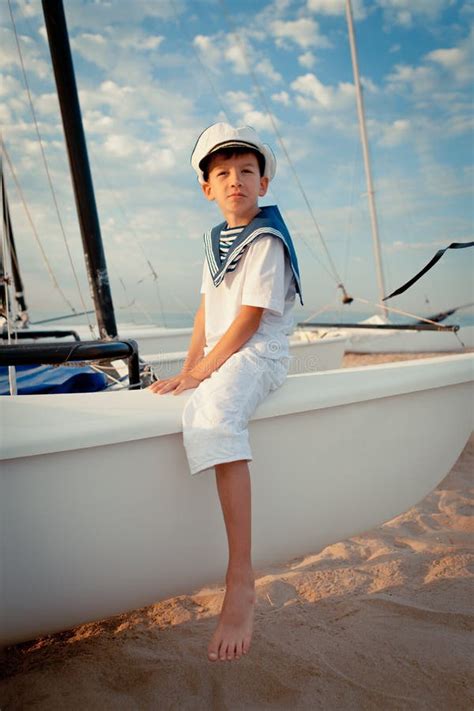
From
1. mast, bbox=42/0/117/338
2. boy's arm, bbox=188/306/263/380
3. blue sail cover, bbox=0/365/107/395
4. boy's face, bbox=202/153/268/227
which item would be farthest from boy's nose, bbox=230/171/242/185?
mast, bbox=42/0/117/338

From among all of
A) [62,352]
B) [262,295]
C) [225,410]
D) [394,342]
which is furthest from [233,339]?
[394,342]

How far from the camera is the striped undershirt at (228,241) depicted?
165cm

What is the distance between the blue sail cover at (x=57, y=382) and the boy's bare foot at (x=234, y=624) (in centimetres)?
92

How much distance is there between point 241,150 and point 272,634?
1.60 metres

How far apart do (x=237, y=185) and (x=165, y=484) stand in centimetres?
100

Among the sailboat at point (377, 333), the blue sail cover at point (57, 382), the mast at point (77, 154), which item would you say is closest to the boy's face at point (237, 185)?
the blue sail cover at point (57, 382)

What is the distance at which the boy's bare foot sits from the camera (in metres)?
1.24

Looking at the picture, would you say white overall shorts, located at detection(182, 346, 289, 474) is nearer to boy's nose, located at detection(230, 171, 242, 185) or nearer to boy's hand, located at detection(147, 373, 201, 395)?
boy's hand, located at detection(147, 373, 201, 395)

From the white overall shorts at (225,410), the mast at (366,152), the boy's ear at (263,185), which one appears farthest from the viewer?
the mast at (366,152)

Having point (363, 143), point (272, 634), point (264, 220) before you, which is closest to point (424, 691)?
point (272, 634)

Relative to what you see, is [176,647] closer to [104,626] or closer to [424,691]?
[104,626]

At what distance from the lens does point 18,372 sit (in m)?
2.14

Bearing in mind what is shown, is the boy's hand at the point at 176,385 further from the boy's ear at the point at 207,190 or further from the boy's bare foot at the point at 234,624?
the boy's ear at the point at 207,190

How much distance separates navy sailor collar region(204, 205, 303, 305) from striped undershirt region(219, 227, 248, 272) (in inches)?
0.5
